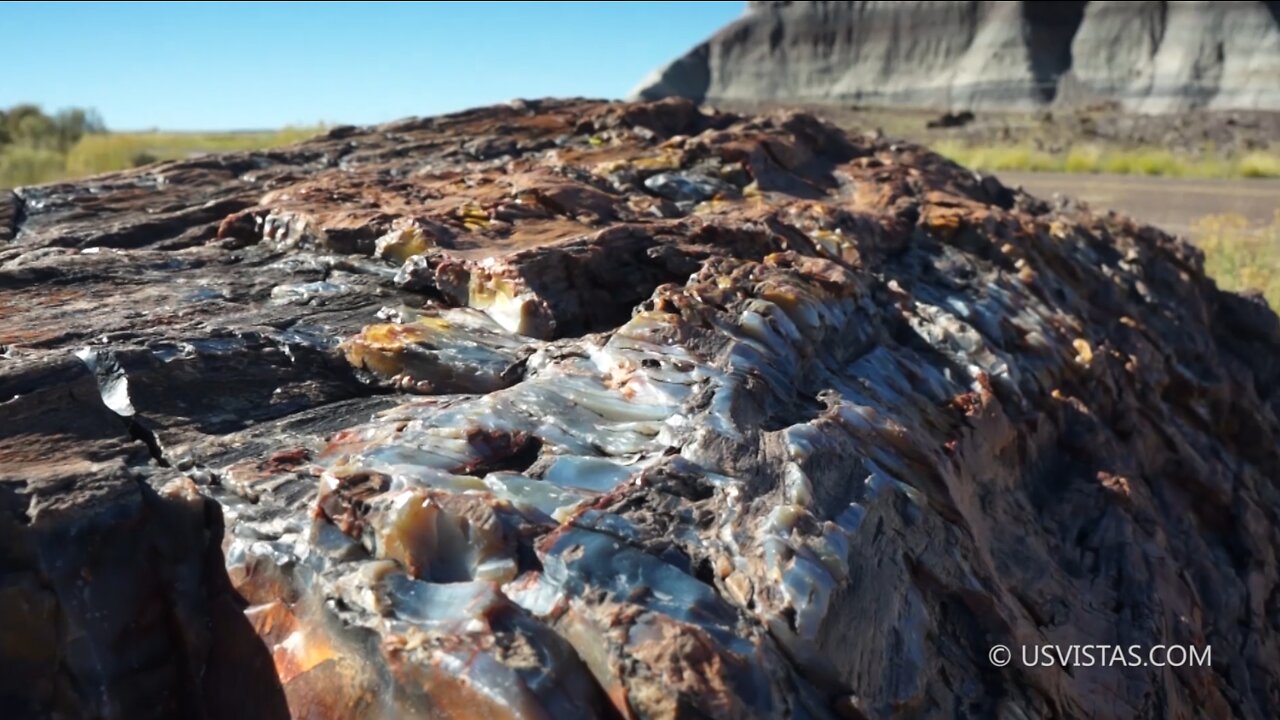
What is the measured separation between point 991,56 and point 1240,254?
2929 cm

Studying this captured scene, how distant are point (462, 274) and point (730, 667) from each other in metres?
1.63

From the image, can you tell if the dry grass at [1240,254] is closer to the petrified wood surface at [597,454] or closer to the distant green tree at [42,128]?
the petrified wood surface at [597,454]

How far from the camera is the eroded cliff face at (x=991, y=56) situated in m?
31.7

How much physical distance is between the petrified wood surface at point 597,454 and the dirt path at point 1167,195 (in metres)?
9.99

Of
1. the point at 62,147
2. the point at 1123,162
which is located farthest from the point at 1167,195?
the point at 62,147

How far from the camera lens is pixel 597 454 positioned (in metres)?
2.22

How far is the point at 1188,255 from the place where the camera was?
5.84 m

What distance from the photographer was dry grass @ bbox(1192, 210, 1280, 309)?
8.39 metres

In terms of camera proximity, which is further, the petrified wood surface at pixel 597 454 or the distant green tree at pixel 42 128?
the distant green tree at pixel 42 128

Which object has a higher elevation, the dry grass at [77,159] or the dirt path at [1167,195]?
the dry grass at [77,159]

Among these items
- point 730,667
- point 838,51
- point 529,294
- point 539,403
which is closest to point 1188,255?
point 529,294

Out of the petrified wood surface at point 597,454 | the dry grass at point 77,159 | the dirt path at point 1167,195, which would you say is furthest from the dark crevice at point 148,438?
the dirt path at point 1167,195

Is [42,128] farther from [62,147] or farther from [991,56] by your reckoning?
[991,56]

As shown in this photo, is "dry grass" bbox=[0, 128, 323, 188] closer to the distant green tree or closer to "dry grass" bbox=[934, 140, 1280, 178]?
the distant green tree
